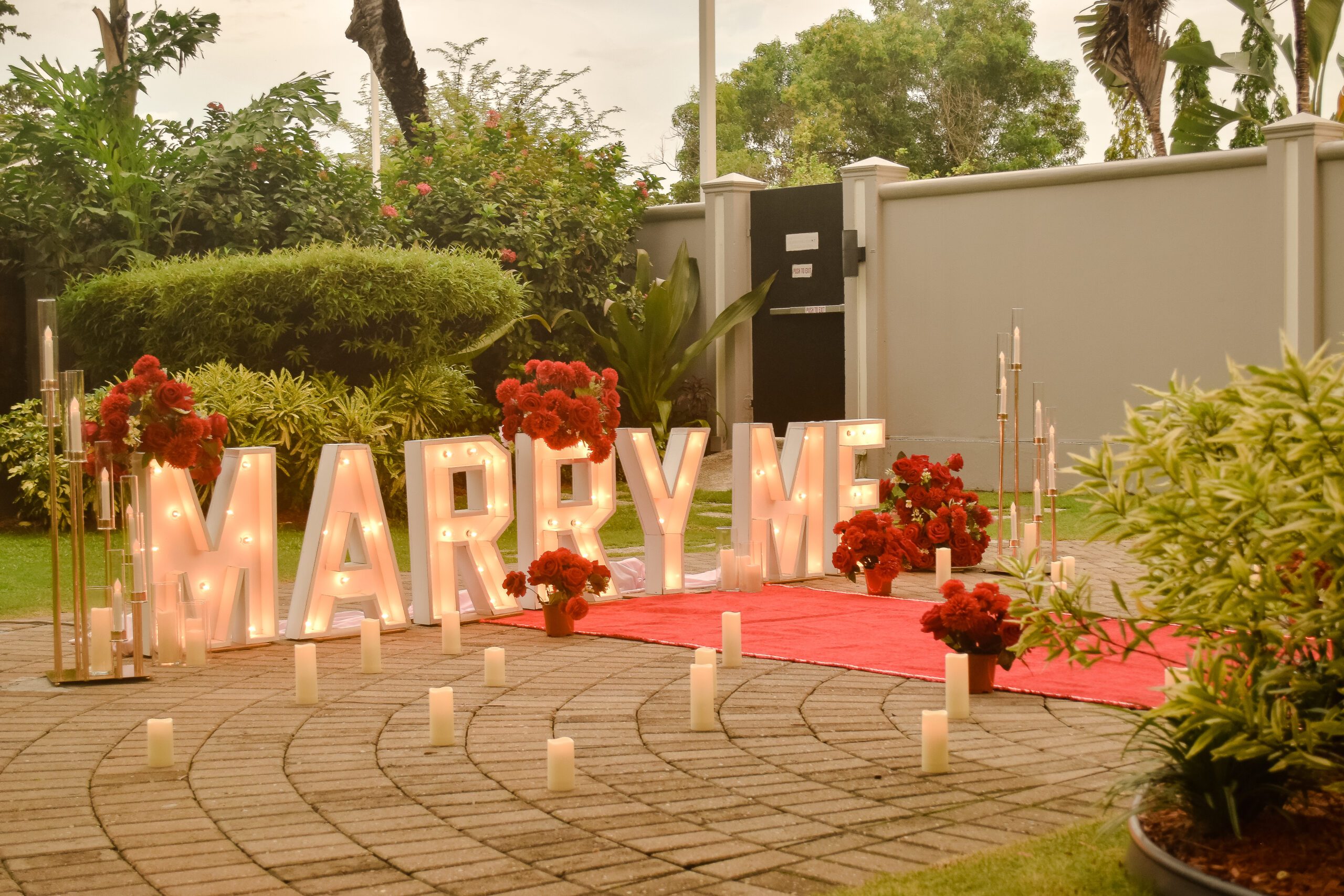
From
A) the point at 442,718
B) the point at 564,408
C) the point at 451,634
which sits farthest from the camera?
the point at 564,408

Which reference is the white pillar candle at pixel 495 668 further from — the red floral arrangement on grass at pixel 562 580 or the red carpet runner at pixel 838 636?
the red floral arrangement on grass at pixel 562 580

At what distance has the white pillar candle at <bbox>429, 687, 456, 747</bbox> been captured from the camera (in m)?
4.61

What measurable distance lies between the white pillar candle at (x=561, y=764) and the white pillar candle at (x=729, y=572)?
4.33 m

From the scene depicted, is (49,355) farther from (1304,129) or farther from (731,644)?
(1304,129)

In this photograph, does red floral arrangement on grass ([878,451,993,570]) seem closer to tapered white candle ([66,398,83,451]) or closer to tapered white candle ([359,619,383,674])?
tapered white candle ([359,619,383,674])

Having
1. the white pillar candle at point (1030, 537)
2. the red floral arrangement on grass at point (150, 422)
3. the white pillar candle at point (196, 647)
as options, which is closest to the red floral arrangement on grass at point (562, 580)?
the white pillar candle at point (196, 647)

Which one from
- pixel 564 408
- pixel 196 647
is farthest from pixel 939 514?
pixel 196 647

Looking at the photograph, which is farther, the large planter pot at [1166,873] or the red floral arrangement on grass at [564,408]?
the red floral arrangement on grass at [564,408]

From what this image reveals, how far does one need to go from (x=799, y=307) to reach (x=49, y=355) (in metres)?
10.2

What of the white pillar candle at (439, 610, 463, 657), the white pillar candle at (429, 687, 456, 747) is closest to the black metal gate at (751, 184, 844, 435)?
the white pillar candle at (439, 610, 463, 657)

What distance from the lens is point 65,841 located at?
11.9 feet

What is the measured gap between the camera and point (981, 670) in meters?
5.40

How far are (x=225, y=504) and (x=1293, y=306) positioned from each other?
31.5 feet

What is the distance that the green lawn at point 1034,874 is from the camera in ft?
10.2
